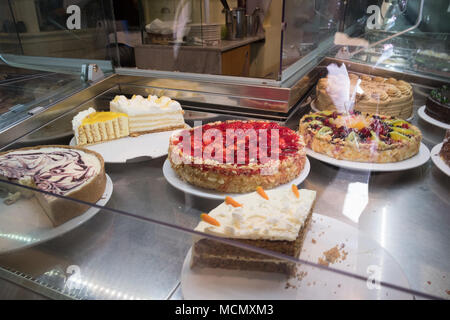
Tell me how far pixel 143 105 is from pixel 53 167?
2.56 feet

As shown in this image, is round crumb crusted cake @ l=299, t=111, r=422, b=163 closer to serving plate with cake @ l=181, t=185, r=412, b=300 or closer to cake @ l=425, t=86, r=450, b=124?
cake @ l=425, t=86, r=450, b=124

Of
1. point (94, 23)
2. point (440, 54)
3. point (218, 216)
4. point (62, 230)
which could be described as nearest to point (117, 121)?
point (94, 23)

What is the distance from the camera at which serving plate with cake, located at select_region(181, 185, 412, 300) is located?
83 cm

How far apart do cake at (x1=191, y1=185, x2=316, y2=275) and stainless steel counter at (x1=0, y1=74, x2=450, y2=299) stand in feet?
0.28

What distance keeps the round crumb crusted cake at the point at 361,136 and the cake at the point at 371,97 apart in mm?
101

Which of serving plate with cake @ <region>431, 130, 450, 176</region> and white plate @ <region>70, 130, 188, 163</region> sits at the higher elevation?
serving plate with cake @ <region>431, 130, 450, 176</region>

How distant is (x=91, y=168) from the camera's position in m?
1.56

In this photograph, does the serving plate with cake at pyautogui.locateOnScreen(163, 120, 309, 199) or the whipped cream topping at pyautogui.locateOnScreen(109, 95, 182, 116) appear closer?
the serving plate with cake at pyautogui.locateOnScreen(163, 120, 309, 199)

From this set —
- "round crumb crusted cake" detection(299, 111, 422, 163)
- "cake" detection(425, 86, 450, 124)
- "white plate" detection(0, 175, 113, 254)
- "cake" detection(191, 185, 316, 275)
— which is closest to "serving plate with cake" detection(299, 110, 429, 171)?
"round crumb crusted cake" detection(299, 111, 422, 163)

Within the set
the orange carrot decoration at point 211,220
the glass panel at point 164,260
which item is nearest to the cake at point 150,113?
the glass panel at point 164,260

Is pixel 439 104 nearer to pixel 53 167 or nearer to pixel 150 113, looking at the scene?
pixel 150 113

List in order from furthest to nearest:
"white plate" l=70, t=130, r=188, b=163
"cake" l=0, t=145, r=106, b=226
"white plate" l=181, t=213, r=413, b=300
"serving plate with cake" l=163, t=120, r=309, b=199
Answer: "white plate" l=70, t=130, r=188, b=163 < "serving plate with cake" l=163, t=120, r=309, b=199 < "cake" l=0, t=145, r=106, b=226 < "white plate" l=181, t=213, r=413, b=300

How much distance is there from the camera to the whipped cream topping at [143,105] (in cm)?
212

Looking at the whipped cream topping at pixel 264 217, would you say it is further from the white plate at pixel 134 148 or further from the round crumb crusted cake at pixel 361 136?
the white plate at pixel 134 148
